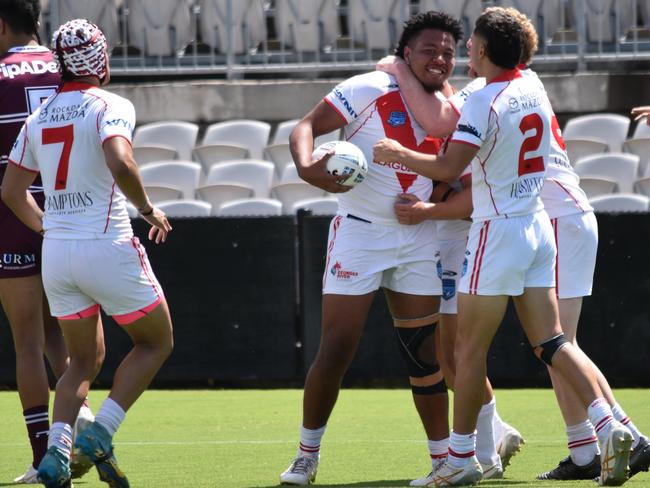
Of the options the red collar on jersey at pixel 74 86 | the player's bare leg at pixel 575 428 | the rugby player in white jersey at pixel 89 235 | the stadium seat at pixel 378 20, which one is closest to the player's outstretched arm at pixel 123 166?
the rugby player in white jersey at pixel 89 235

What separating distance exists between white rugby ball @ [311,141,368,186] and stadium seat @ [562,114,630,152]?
7.83 meters

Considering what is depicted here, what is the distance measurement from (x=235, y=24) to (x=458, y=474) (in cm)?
1055

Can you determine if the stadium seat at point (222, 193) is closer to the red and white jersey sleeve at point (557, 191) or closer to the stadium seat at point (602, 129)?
the stadium seat at point (602, 129)

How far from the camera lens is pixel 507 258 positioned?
17.7 ft

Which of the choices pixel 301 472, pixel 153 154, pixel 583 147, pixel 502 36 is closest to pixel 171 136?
pixel 153 154

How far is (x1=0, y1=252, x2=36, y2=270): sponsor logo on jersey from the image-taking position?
6043mm

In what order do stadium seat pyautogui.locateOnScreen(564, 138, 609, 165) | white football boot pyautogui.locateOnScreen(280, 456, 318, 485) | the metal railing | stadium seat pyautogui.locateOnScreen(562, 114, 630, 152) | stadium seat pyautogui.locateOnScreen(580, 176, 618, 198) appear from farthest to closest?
the metal railing < stadium seat pyautogui.locateOnScreen(562, 114, 630, 152) < stadium seat pyautogui.locateOnScreen(564, 138, 609, 165) < stadium seat pyautogui.locateOnScreen(580, 176, 618, 198) < white football boot pyautogui.locateOnScreen(280, 456, 318, 485)

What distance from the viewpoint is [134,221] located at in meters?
10.8

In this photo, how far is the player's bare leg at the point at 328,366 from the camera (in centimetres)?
589

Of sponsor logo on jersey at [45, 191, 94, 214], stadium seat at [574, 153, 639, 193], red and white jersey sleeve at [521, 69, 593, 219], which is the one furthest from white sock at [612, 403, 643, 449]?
stadium seat at [574, 153, 639, 193]

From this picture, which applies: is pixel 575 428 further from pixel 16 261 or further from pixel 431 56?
pixel 16 261

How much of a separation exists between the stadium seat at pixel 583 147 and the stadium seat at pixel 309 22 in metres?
3.43

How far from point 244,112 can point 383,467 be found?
8750mm

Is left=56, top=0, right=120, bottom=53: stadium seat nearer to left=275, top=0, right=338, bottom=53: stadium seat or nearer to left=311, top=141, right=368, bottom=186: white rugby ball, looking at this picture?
left=275, top=0, right=338, bottom=53: stadium seat
